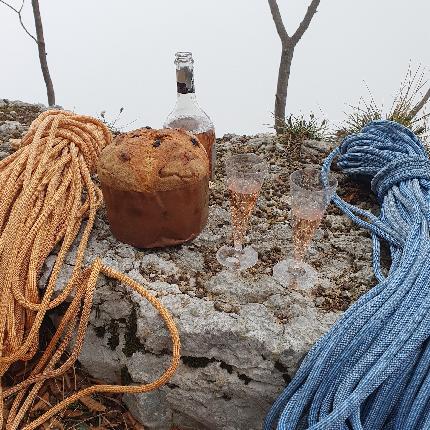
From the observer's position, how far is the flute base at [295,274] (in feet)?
5.87

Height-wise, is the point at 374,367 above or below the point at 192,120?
below

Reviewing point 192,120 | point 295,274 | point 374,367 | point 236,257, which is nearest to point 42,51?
point 192,120

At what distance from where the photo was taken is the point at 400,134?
2264 mm

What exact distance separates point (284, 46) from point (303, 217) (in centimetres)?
360

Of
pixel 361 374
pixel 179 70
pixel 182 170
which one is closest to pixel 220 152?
pixel 179 70

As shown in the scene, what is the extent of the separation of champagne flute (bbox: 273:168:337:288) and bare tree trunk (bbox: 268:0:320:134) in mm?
2771

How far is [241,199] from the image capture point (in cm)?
175

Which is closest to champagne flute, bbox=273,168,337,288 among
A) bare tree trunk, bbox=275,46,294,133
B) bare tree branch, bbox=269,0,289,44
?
bare tree trunk, bbox=275,46,294,133

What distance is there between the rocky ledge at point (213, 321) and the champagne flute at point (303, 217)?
0.05 meters

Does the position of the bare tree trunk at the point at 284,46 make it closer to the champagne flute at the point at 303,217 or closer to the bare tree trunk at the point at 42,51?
the bare tree trunk at the point at 42,51

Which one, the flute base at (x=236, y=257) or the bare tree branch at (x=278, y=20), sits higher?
the bare tree branch at (x=278, y=20)

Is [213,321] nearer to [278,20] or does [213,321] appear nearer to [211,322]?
[211,322]

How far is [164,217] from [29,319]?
0.59 m

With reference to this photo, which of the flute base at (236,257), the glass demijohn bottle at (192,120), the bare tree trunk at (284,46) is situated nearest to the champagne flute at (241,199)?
the flute base at (236,257)
